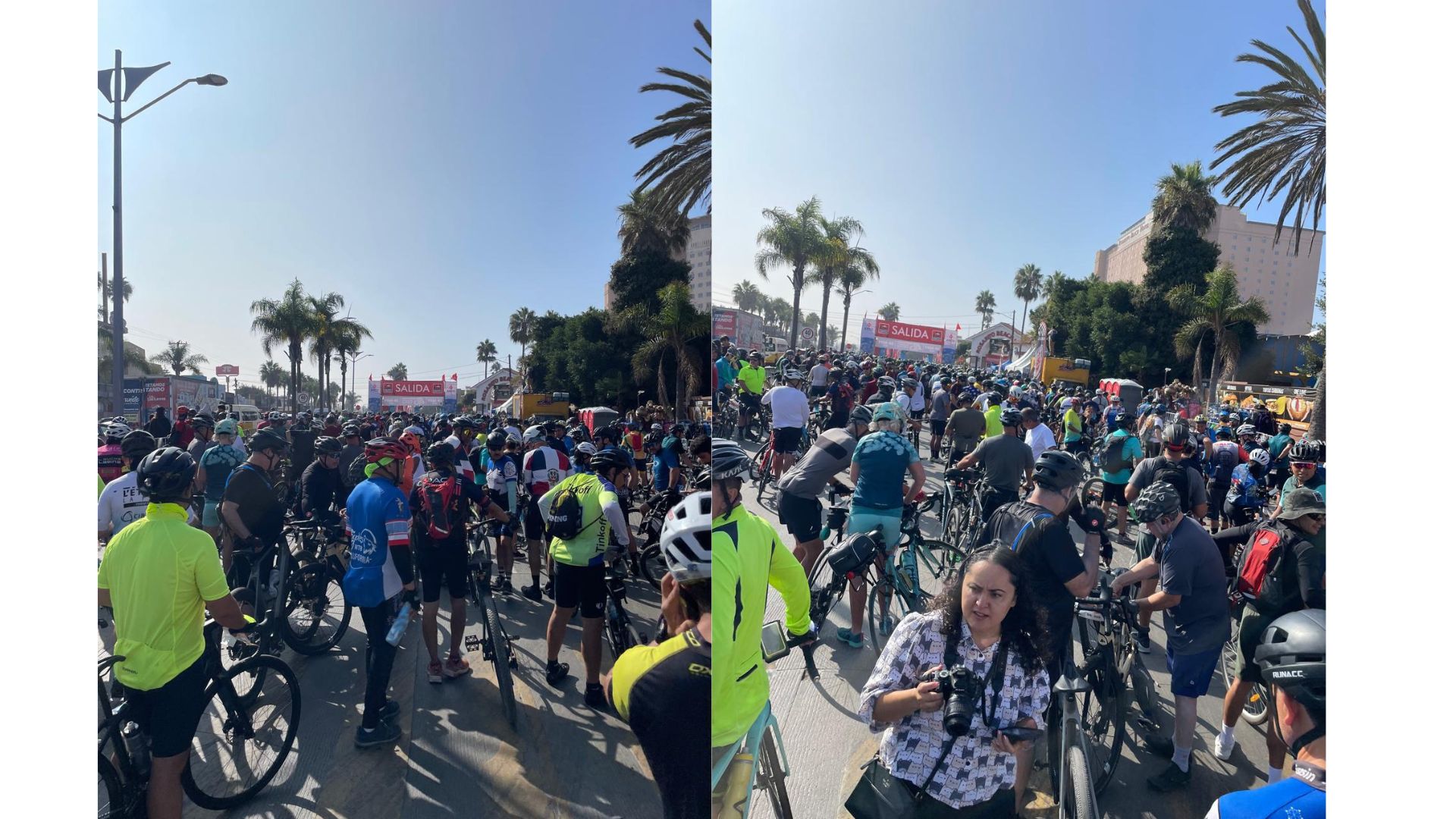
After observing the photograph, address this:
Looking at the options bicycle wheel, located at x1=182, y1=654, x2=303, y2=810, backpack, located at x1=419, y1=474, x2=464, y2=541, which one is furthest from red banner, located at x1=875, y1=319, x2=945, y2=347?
bicycle wheel, located at x1=182, y1=654, x2=303, y2=810

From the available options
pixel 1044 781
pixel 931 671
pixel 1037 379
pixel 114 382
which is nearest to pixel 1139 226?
pixel 1037 379

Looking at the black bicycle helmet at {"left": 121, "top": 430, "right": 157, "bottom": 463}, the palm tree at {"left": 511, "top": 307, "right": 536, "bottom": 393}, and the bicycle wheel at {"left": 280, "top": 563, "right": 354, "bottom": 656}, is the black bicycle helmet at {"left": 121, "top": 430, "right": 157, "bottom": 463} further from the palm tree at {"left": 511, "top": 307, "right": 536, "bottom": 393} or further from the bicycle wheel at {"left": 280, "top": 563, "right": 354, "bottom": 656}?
the palm tree at {"left": 511, "top": 307, "right": 536, "bottom": 393}

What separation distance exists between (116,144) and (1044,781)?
4.15 meters

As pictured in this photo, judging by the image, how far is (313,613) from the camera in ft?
7.55

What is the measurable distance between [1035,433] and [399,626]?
3.26m

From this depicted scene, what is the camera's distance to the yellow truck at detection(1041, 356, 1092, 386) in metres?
3.00

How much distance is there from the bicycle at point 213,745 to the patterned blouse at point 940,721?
1.80 metres

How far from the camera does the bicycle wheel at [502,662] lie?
2.33 metres

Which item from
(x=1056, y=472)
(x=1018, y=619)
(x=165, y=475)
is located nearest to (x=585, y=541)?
(x=165, y=475)

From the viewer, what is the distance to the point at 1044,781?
280 cm

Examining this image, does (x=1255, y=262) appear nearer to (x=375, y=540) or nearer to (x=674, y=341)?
(x=674, y=341)

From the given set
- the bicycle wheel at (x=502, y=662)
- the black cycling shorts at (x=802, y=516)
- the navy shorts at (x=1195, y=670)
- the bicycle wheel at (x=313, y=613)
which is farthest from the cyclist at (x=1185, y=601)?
the bicycle wheel at (x=313, y=613)

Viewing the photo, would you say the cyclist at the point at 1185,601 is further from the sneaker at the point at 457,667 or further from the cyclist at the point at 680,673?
the sneaker at the point at 457,667

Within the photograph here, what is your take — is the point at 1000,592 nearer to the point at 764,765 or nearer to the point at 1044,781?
the point at 764,765
